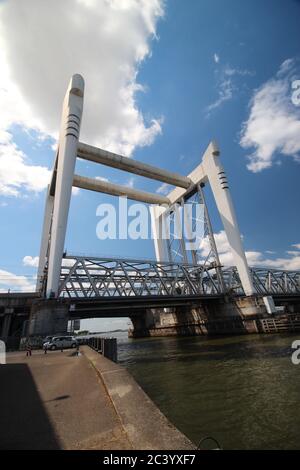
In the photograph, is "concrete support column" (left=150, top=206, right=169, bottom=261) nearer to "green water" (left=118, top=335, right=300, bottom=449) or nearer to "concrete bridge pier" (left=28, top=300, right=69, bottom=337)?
"concrete bridge pier" (left=28, top=300, right=69, bottom=337)

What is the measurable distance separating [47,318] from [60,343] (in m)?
3.89

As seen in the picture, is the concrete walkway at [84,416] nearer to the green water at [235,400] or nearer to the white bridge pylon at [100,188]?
the green water at [235,400]

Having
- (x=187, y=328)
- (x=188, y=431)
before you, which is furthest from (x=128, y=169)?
(x=188, y=431)

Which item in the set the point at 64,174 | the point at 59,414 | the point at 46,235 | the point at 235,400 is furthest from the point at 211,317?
the point at 59,414

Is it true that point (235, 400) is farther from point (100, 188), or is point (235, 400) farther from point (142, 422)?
point (100, 188)

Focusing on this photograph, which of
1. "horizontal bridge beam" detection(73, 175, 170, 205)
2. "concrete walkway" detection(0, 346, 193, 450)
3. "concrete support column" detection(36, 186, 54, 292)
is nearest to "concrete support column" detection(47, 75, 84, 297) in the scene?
"horizontal bridge beam" detection(73, 175, 170, 205)

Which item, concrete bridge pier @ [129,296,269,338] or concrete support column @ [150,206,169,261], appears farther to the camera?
concrete support column @ [150,206,169,261]

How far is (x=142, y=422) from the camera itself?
14.4 feet

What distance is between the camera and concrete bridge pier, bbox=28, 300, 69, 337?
83.3ft

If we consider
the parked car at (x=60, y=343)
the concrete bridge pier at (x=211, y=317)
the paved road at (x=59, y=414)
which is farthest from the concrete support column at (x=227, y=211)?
the paved road at (x=59, y=414)

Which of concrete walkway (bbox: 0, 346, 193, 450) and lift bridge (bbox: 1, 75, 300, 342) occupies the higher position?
lift bridge (bbox: 1, 75, 300, 342)

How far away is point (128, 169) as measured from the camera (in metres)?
41.8

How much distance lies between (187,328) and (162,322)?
9.88 m
